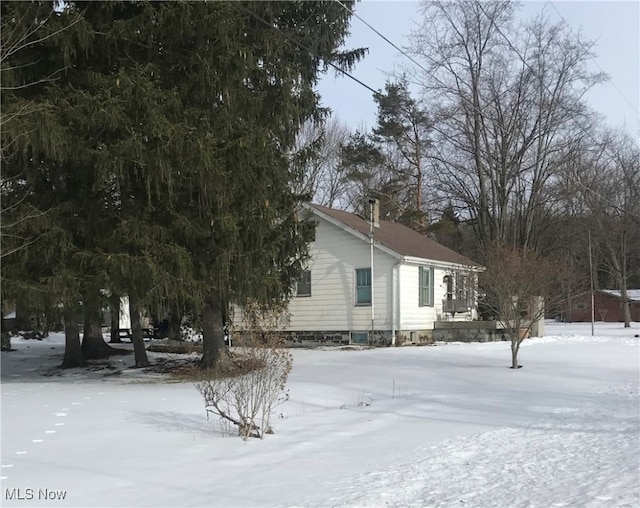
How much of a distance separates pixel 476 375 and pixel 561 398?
334 centimetres

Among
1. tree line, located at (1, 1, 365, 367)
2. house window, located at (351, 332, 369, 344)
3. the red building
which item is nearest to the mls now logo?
tree line, located at (1, 1, 365, 367)

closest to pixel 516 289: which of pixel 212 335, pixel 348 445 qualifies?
pixel 212 335

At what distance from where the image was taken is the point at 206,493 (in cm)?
555

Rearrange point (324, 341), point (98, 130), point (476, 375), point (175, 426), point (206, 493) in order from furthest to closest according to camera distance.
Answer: point (324, 341), point (476, 375), point (98, 130), point (175, 426), point (206, 493)

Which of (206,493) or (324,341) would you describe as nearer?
(206,493)

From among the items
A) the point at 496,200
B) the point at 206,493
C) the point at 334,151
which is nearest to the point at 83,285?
the point at 206,493

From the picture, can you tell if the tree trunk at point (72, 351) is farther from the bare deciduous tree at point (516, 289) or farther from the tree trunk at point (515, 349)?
the tree trunk at point (515, 349)

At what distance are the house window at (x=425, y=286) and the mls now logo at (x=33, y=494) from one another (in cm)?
2034

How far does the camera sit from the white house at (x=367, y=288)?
77.5 feet

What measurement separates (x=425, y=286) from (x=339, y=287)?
3.61 metres

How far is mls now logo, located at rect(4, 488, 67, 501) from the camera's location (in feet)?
17.7

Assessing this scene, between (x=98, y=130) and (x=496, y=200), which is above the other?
(x=496, y=200)

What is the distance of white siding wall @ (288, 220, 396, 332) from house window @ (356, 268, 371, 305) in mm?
170

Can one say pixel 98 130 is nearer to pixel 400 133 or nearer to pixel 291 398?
pixel 291 398
